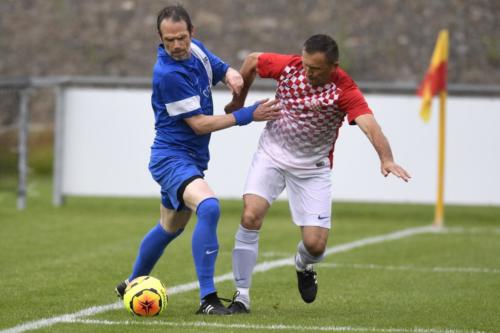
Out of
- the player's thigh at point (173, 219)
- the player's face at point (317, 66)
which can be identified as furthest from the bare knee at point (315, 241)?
the player's face at point (317, 66)

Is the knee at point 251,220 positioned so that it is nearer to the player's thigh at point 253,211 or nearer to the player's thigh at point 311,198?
the player's thigh at point 253,211

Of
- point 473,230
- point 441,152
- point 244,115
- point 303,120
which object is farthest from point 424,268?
point 441,152

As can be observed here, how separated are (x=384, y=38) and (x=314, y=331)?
21968 mm

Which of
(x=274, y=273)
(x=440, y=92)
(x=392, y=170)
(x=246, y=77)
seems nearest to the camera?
(x=392, y=170)

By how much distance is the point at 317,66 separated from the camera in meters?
7.71

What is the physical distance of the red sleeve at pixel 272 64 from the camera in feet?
26.5

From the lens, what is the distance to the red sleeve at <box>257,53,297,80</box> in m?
8.09

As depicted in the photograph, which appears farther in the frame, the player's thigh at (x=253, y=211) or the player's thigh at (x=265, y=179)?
the player's thigh at (x=265, y=179)

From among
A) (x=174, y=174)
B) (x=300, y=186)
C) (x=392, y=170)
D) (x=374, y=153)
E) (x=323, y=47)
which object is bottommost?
(x=374, y=153)

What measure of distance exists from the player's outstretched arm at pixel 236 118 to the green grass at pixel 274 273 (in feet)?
3.90

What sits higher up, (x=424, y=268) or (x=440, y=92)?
(x=440, y=92)

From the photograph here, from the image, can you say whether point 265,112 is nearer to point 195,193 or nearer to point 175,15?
point 195,193

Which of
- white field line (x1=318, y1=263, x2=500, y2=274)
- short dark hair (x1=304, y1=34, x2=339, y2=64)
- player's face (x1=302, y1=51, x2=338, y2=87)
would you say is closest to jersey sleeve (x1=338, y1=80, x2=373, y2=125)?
player's face (x1=302, y1=51, x2=338, y2=87)

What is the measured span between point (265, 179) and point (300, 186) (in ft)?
0.86
